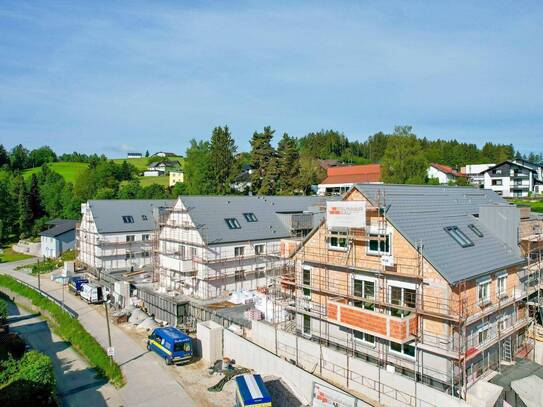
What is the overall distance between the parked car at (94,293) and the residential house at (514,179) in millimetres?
77891

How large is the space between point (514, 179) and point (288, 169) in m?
48.3

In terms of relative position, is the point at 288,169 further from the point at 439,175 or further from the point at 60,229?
the point at 439,175

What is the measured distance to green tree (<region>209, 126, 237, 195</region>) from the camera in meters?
75.8

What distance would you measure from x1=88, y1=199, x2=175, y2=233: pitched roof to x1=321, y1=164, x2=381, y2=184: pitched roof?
48510 mm

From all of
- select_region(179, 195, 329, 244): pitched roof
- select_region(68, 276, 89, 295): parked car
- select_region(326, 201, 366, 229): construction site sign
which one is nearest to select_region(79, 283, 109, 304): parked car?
select_region(68, 276, 89, 295): parked car

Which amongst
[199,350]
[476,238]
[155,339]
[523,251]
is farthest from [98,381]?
[523,251]

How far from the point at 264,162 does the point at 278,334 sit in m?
49.3

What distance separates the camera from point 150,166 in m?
165

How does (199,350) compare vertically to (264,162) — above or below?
below

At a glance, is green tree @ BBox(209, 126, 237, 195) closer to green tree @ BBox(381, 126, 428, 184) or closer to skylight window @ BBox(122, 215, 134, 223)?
A: skylight window @ BBox(122, 215, 134, 223)

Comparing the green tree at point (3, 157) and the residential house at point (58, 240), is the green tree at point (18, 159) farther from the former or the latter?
the residential house at point (58, 240)

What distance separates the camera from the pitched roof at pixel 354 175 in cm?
9231

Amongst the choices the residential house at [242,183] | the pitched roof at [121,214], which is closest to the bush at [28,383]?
the pitched roof at [121,214]

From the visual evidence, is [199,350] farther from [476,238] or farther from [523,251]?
[523,251]
